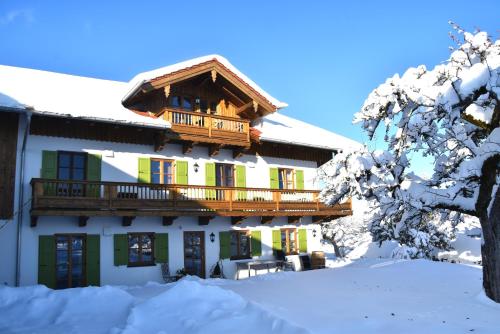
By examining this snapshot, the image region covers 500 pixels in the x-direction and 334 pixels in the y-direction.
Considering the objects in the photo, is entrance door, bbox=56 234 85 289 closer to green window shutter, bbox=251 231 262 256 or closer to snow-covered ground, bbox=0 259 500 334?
snow-covered ground, bbox=0 259 500 334

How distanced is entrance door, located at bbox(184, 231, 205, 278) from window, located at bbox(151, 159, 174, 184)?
92.6 inches

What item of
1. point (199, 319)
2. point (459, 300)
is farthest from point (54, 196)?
point (459, 300)

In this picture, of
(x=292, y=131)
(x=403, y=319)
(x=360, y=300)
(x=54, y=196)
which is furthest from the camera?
(x=292, y=131)

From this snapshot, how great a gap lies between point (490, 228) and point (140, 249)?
12.1 meters

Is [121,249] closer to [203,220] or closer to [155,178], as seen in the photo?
[155,178]

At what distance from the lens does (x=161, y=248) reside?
58.1 ft

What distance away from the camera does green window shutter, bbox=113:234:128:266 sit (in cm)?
1675

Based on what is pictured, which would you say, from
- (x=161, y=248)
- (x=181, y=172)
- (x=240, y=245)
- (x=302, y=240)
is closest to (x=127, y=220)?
(x=161, y=248)

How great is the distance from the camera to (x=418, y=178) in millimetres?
11141

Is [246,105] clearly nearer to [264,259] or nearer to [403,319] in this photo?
→ [264,259]

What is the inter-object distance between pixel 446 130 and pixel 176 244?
11.3m

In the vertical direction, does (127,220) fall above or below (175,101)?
below

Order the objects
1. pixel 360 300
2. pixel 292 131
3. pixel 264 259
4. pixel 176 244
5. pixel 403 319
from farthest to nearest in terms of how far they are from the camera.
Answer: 1. pixel 292 131
2. pixel 264 259
3. pixel 176 244
4. pixel 360 300
5. pixel 403 319

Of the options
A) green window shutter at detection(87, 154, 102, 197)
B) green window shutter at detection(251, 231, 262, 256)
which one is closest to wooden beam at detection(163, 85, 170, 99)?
green window shutter at detection(87, 154, 102, 197)
